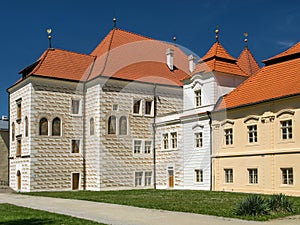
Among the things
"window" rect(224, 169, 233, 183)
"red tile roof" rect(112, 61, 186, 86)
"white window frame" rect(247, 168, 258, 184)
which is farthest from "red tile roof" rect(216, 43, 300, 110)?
"red tile roof" rect(112, 61, 186, 86)

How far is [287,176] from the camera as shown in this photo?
25.1m

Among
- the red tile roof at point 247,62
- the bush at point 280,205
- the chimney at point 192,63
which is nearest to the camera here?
the bush at point 280,205

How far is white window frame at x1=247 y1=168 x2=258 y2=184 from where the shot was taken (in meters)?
27.1

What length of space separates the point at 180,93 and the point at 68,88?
395 inches

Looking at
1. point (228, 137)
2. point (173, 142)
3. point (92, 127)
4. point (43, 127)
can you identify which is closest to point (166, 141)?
point (173, 142)

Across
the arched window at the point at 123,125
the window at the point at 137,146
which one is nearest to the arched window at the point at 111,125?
the arched window at the point at 123,125

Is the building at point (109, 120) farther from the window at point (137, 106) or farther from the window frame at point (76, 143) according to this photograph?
the window at point (137, 106)

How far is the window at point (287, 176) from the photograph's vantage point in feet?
81.6

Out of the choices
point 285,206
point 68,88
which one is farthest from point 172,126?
point 285,206

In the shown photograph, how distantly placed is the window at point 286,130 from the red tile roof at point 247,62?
14744 millimetres

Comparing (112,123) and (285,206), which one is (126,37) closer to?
(112,123)

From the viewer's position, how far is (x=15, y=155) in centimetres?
3716

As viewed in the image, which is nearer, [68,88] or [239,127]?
[239,127]

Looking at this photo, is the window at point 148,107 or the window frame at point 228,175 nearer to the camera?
the window frame at point 228,175
